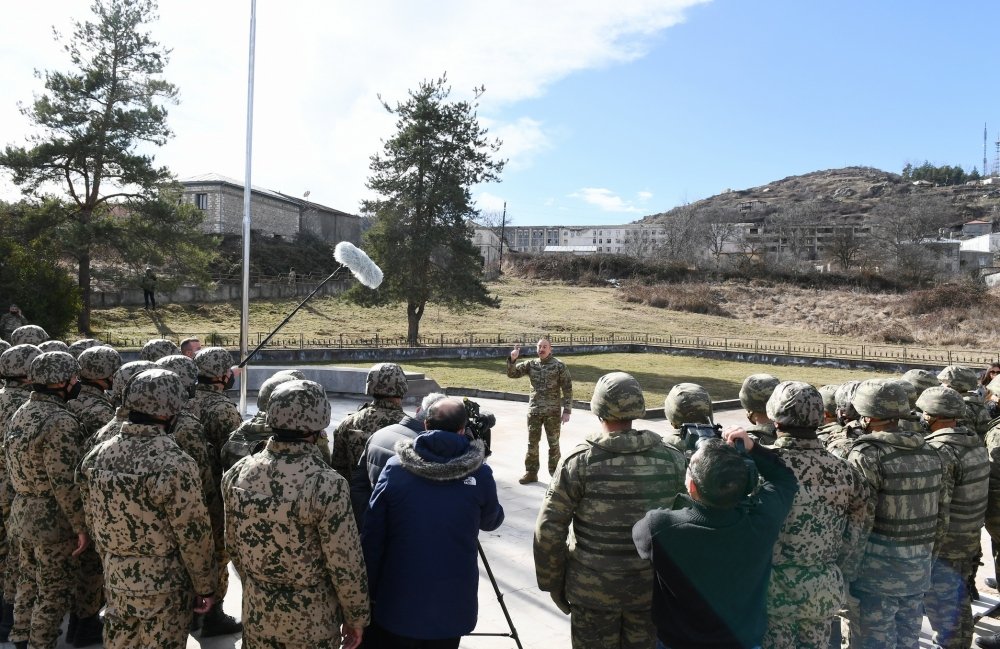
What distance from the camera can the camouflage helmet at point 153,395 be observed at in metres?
3.52

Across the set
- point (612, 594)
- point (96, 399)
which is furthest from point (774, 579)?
point (96, 399)

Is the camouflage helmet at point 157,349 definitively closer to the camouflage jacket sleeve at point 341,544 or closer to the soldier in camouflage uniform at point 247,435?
the soldier in camouflage uniform at point 247,435

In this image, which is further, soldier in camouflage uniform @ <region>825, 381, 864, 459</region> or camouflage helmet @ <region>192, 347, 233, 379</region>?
Answer: camouflage helmet @ <region>192, 347, 233, 379</region>

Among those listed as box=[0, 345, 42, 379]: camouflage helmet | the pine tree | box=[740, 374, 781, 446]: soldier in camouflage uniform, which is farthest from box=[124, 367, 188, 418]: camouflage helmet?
the pine tree

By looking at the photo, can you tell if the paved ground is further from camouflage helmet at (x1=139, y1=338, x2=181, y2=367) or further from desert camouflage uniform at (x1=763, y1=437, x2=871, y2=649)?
camouflage helmet at (x1=139, y1=338, x2=181, y2=367)

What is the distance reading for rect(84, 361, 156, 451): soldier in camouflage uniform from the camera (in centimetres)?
396

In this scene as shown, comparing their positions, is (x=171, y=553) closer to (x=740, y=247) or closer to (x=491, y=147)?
(x=491, y=147)

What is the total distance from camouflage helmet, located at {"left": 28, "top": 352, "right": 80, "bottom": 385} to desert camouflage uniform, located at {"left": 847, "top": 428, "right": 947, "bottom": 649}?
5.00m

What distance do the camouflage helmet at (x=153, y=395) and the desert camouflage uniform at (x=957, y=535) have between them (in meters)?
4.66

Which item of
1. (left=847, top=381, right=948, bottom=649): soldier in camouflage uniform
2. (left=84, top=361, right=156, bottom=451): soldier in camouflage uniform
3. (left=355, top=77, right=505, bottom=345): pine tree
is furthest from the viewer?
(left=355, top=77, right=505, bottom=345): pine tree

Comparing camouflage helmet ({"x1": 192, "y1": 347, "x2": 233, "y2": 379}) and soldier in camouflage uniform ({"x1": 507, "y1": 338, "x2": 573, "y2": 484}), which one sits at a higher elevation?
camouflage helmet ({"x1": 192, "y1": 347, "x2": 233, "y2": 379})

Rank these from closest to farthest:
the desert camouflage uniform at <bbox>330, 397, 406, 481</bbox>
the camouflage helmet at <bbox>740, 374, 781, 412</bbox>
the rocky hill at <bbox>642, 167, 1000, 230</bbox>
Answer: the camouflage helmet at <bbox>740, 374, 781, 412</bbox> < the desert camouflage uniform at <bbox>330, 397, 406, 481</bbox> < the rocky hill at <bbox>642, 167, 1000, 230</bbox>

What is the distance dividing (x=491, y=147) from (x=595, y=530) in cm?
2868

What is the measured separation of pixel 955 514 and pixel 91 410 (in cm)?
604
